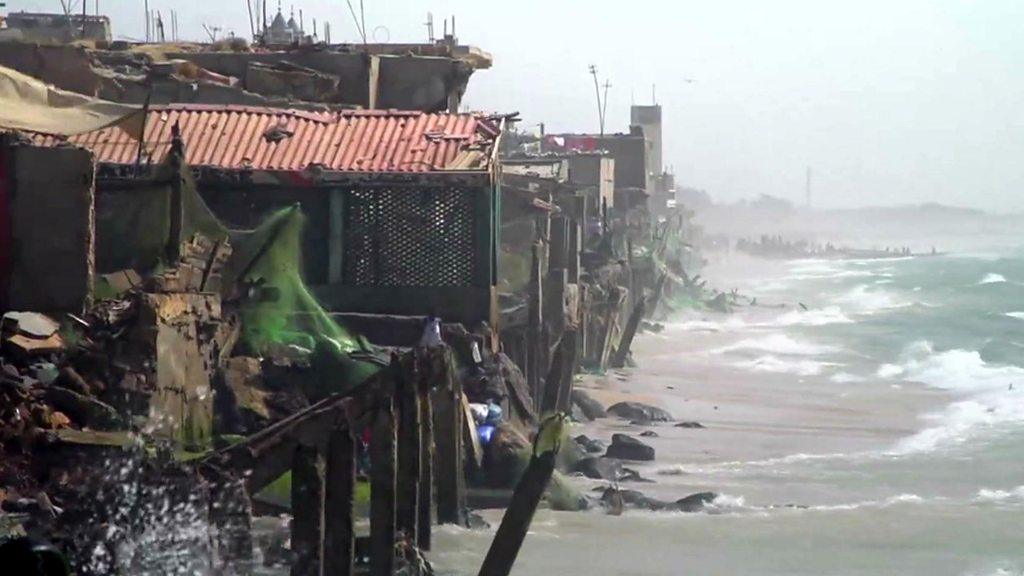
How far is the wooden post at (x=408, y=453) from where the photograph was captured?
13406 millimetres

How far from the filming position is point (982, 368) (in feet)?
146

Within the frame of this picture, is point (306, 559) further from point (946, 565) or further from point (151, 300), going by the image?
point (946, 565)

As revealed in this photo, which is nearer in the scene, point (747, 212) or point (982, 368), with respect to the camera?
point (982, 368)

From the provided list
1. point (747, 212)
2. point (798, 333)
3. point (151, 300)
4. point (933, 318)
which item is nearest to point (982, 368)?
point (798, 333)

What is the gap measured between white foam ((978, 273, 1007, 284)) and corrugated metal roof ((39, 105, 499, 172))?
6914cm

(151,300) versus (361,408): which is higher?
(151,300)

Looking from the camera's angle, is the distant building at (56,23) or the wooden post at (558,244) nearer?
the wooden post at (558,244)

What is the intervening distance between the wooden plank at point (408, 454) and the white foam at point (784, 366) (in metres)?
26.9

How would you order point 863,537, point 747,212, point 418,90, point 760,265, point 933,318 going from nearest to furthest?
point 863,537
point 418,90
point 933,318
point 760,265
point 747,212

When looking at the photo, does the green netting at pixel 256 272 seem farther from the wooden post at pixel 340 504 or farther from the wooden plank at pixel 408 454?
the wooden post at pixel 340 504

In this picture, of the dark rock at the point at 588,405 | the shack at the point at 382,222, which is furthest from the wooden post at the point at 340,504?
the dark rock at the point at 588,405

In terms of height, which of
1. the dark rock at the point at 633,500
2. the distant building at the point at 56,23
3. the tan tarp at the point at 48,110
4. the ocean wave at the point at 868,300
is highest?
the distant building at the point at 56,23

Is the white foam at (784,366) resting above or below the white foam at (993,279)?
above

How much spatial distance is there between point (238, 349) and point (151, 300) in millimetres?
3034
